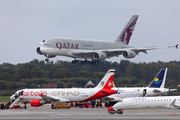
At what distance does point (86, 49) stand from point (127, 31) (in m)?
15.4

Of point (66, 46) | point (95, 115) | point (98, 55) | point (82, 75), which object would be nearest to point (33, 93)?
point (66, 46)

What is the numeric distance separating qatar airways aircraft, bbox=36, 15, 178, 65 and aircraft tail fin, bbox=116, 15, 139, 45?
37 cm

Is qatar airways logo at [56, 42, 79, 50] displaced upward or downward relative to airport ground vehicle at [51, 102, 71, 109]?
upward

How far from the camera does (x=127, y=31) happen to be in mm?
79062

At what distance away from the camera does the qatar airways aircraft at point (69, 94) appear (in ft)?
211

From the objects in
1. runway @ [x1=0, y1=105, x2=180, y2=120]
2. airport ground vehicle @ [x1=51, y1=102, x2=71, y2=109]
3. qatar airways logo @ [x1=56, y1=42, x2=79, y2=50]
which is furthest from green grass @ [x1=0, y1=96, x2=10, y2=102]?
runway @ [x1=0, y1=105, x2=180, y2=120]

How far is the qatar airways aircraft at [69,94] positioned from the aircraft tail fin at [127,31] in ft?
41.5

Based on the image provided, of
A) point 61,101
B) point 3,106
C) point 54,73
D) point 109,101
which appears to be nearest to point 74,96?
point 61,101

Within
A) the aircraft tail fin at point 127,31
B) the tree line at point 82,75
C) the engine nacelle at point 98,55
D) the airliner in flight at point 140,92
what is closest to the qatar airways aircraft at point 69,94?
the airliner in flight at point 140,92

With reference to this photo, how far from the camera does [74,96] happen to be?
65500 mm

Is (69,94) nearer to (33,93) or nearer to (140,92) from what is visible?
(33,93)

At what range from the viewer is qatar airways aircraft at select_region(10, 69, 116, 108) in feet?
211

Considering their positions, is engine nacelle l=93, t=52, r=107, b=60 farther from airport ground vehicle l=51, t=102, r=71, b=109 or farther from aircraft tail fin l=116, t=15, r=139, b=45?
airport ground vehicle l=51, t=102, r=71, b=109

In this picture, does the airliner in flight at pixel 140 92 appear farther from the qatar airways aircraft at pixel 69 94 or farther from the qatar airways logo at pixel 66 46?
the qatar airways logo at pixel 66 46
